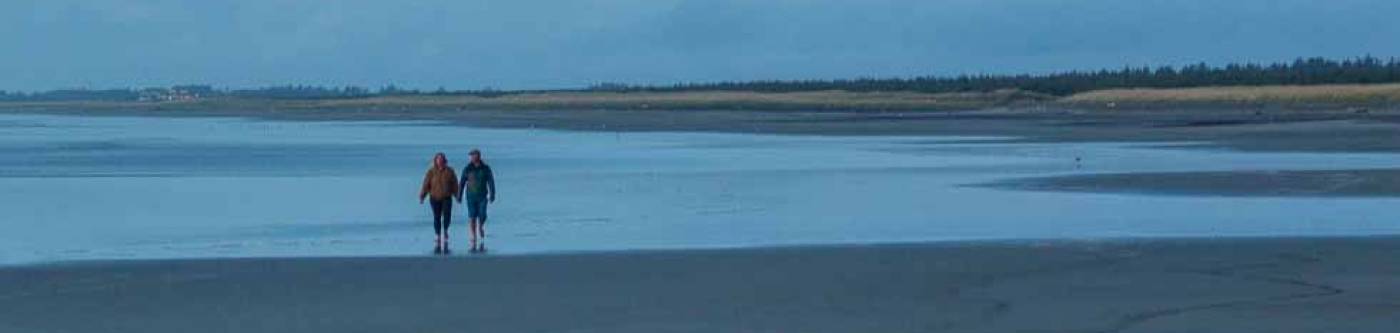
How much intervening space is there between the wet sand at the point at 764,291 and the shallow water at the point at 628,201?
1860 millimetres

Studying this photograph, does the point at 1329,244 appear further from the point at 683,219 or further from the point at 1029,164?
the point at 1029,164

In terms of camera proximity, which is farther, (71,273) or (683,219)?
(683,219)

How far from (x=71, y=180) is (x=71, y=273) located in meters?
18.8

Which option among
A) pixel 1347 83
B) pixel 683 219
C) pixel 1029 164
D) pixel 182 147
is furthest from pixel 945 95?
pixel 683 219

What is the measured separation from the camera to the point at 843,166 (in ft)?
125

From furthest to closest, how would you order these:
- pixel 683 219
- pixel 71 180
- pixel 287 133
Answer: pixel 287 133, pixel 71 180, pixel 683 219

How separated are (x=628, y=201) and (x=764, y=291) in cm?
1282

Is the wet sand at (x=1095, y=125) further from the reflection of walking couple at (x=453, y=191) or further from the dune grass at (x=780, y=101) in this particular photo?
the reflection of walking couple at (x=453, y=191)

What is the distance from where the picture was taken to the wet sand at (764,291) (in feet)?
43.8

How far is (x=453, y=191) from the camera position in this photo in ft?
67.9

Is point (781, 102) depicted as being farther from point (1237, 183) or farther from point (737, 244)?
point (737, 244)

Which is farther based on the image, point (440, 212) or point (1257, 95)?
point (1257, 95)

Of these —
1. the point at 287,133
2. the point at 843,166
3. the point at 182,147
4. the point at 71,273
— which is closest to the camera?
the point at 71,273

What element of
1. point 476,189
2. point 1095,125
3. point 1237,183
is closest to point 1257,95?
point 1095,125
